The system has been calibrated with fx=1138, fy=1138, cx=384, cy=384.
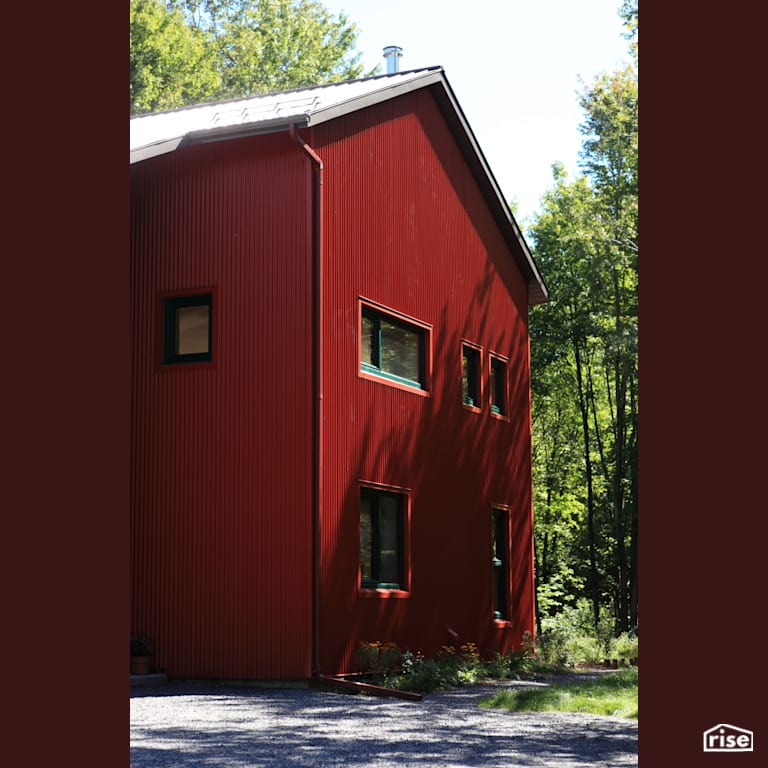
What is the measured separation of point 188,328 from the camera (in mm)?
13961

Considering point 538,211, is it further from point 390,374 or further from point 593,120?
point 390,374

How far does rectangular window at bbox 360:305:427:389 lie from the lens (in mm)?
14695

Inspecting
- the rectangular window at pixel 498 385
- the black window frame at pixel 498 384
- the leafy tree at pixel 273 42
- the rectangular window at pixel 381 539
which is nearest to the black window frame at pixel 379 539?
the rectangular window at pixel 381 539

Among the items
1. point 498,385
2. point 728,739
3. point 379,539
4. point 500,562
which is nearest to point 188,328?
point 379,539

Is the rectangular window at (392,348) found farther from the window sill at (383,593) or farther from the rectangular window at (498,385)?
the rectangular window at (498,385)

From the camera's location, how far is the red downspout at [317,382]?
12.5 metres

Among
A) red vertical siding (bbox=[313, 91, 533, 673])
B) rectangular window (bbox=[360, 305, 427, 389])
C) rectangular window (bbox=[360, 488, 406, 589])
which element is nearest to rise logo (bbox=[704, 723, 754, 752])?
red vertical siding (bbox=[313, 91, 533, 673])

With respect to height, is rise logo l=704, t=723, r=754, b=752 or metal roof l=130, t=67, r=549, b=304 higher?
metal roof l=130, t=67, r=549, b=304

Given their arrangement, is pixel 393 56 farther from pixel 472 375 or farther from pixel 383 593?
pixel 383 593

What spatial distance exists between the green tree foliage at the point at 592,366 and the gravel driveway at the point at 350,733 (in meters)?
15.8

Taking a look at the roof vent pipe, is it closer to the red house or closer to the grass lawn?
the red house

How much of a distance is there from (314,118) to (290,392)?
3.21 m

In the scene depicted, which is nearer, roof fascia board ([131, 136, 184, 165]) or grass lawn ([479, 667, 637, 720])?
grass lawn ([479, 667, 637, 720])

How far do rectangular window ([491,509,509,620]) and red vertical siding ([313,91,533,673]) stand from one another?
210 millimetres
